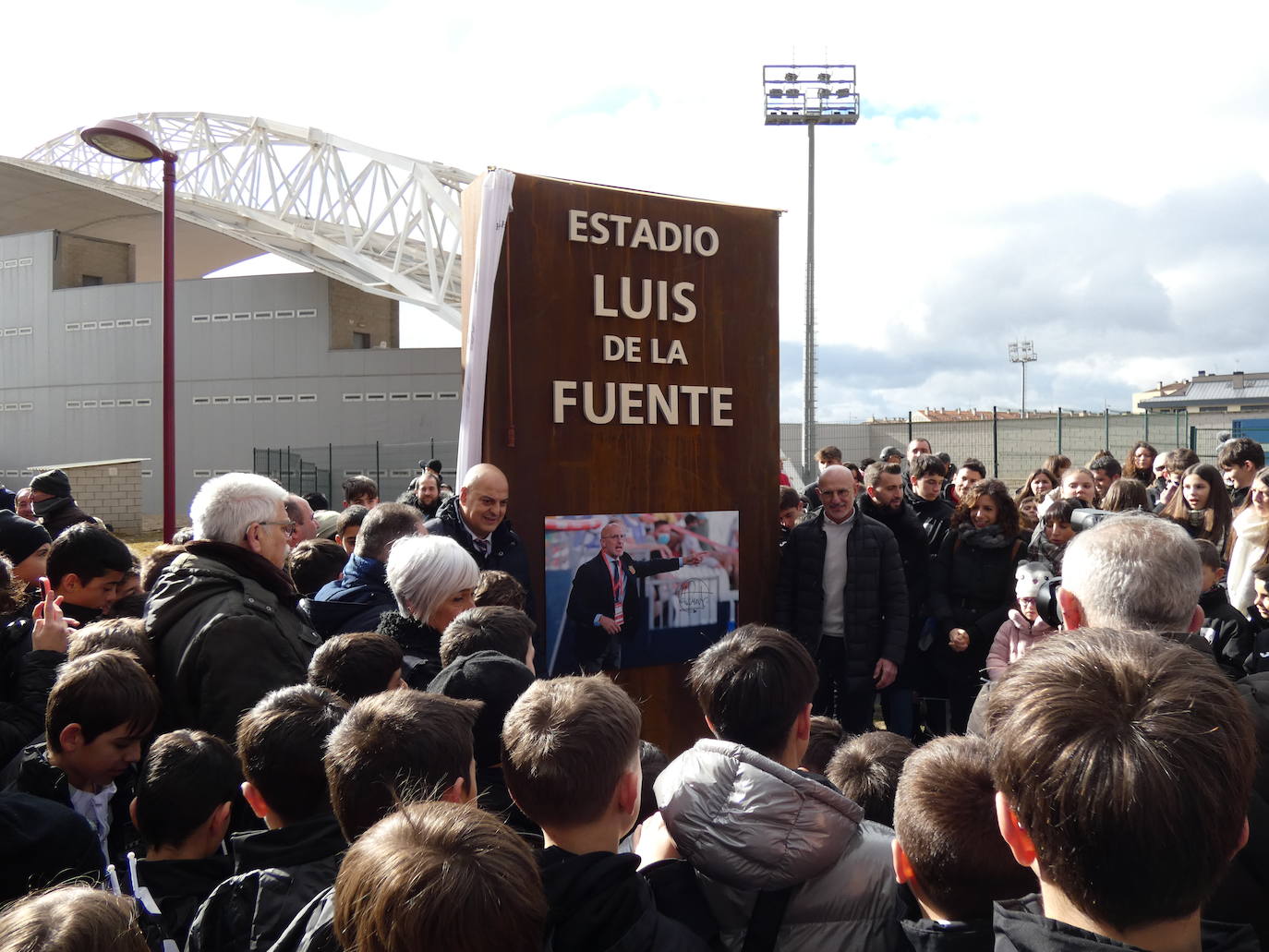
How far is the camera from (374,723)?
1810 mm

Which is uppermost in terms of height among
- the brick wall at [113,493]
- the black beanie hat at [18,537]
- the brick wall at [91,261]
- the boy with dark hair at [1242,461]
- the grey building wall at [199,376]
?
the brick wall at [91,261]

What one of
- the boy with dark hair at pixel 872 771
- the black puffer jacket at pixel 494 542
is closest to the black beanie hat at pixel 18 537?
the black puffer jacket at pixel 494 542

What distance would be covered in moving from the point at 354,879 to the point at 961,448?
747 inches

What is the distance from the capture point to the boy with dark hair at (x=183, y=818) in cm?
203

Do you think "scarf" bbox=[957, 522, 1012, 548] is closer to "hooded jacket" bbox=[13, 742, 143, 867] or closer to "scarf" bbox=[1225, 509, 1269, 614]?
"scarf" bbox=[1225, 509, 1269, 614]

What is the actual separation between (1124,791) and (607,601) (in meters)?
3.64

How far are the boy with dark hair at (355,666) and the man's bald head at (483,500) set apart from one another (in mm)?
1611

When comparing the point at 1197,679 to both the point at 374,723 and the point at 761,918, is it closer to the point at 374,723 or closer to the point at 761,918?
the point at 761,918

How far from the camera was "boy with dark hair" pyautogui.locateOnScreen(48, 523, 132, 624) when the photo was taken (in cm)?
343

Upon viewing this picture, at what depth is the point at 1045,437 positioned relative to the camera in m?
18.1

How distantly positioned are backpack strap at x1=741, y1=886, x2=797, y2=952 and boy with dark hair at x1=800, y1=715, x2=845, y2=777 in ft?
2.81

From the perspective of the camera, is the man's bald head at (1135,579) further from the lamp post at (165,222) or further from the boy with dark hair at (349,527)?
the lamp post at (165,222)

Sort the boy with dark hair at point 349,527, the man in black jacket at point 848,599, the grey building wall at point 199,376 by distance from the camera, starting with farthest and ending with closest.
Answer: the grey building wall at point 199,376 → the boy with dark hair at point 349,527 → the man in black jacket at point 848,599

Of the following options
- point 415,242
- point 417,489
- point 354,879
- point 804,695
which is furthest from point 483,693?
point 415,242
